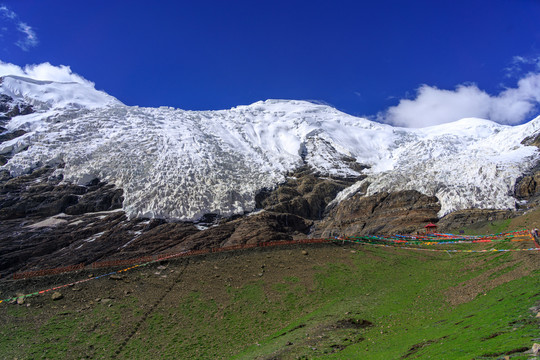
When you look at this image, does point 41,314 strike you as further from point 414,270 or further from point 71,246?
point 414,270

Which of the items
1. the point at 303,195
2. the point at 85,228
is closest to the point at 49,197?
the point at 85,228

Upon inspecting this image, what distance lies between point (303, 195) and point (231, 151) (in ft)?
80.7

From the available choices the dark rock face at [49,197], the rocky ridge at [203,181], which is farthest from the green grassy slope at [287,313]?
the dark rock face at [49,197]

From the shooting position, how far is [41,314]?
26609mm

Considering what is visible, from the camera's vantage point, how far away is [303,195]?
3231 inches

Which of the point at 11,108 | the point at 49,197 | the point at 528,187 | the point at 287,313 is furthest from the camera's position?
the point at 11,108

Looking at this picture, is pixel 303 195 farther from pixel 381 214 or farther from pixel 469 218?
pixel 469 218

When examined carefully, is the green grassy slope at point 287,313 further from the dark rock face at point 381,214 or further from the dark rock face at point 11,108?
the dark rock face at point 11,108

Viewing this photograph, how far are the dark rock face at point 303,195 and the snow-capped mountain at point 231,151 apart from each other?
258 cm

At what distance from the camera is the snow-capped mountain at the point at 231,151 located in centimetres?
7075

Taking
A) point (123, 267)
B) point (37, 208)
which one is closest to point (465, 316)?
point (123, 267)

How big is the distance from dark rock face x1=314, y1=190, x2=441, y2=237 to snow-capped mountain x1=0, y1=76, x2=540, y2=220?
2694 millimetres

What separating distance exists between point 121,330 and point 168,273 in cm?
957

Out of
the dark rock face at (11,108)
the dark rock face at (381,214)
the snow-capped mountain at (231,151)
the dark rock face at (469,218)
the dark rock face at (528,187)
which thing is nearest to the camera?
the dark rock face at (469,218)
